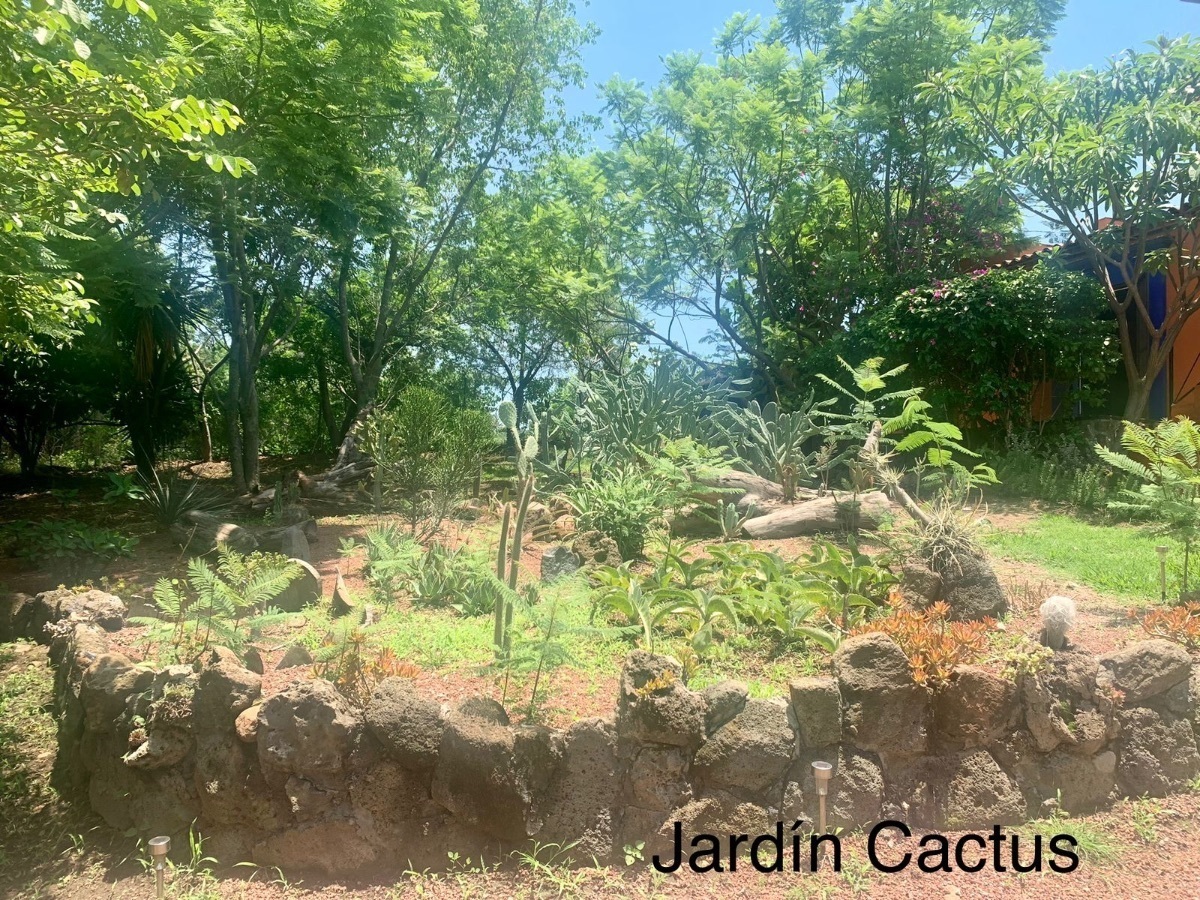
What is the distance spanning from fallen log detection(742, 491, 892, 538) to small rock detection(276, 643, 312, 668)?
408cm

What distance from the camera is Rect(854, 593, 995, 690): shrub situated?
3.18 m

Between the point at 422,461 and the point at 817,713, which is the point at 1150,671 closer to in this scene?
the point at 817,713

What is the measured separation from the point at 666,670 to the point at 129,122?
3289 millimetres

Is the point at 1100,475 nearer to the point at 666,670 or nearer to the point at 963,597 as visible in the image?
the point at 963,597

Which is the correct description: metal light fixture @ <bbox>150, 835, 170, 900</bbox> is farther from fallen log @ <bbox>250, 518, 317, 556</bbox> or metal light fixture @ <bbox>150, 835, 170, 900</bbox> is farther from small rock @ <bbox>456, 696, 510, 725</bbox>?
fallen log @ <bbox>250, 518, 317, 556</bbox>

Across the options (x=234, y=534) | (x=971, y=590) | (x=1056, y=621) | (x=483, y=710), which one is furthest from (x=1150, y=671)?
(x=234, y=534)

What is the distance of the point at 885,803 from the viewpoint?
314cm

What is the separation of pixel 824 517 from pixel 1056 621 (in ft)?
10.9

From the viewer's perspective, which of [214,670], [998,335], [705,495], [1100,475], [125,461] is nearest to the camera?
[214,670]

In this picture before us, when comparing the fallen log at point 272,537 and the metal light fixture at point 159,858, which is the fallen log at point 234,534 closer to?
the fallen log at point 272,537

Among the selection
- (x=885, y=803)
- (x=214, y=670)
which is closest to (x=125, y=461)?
(x=214, y=670)

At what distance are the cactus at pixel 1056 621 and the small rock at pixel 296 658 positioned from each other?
11.6 ft

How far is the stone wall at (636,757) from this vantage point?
2.96 metres

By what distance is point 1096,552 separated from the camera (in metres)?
6.02
